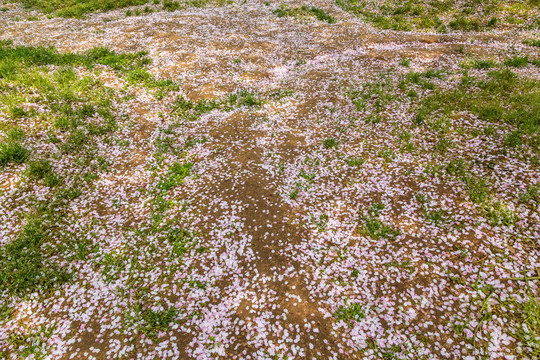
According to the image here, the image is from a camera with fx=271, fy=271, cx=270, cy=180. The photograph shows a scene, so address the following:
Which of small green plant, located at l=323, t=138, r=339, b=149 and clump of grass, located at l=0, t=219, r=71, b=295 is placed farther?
small green plant, located at l=323, t=138, r=339, b=149

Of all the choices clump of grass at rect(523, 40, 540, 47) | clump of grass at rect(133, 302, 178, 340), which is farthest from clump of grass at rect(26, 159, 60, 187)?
clump of grass at rect(523, 40, 540, 47)

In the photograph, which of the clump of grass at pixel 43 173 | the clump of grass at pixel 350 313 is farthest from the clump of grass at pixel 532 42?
the clump of grass at pixel 43 173

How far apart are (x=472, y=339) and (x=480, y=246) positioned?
2910 millimetres

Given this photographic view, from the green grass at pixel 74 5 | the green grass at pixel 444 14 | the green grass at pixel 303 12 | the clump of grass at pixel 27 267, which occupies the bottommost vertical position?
the clump of grass at pixel 27 267

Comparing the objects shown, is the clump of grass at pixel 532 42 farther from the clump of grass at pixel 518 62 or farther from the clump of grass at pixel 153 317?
the clump of grass at pixel 153 317

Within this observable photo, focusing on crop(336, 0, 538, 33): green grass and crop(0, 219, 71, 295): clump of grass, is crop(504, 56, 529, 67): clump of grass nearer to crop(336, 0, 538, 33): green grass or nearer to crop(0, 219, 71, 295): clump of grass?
crop(336, 0, 538, 33): green grass

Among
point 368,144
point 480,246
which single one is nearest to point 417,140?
point 368,144

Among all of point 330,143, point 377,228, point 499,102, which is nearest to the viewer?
point 377,228

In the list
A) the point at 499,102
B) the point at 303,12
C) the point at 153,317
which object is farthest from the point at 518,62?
the point at 153,317

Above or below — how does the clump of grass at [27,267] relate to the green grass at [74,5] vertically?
below

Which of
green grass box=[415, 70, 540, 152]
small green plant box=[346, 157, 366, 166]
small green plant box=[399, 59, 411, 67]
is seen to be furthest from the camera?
small green plant box=[399, 59, 411, 67]

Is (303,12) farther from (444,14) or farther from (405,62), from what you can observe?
(405,62)

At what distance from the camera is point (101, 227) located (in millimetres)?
9836

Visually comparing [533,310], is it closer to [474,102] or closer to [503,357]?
[503,357]
